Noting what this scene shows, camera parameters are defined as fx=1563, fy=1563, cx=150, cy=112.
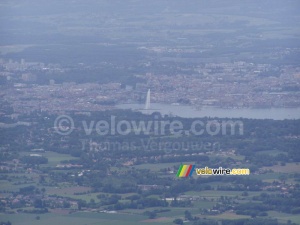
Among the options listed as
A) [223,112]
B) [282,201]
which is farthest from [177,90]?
[282,201]

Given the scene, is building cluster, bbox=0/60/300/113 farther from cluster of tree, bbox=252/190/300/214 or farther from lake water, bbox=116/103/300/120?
cluster of tree, bbox=252/190/300/214

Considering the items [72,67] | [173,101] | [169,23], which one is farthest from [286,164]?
[169,23]

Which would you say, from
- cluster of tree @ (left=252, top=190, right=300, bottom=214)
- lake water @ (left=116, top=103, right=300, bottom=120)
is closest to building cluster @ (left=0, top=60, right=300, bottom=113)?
lake water @ (left=116, top=103, right=300, bottom=120)

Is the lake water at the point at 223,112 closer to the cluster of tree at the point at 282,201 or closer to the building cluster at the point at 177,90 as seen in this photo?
the building cluster at the point at 177,90

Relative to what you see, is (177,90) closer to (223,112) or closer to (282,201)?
(223,112)

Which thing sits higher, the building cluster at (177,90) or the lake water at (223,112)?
the building cluster at (177,90)

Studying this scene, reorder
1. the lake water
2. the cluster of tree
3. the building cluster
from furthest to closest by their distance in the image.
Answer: the building cluster, the lake water, the cluster of tree

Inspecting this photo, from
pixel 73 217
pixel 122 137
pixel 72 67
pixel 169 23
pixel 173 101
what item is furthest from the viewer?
pixel 169 23

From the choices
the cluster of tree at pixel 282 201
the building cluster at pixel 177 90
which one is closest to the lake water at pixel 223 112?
the building cluster at pixel 177 90

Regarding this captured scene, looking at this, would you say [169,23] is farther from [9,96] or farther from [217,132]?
[217,132]
